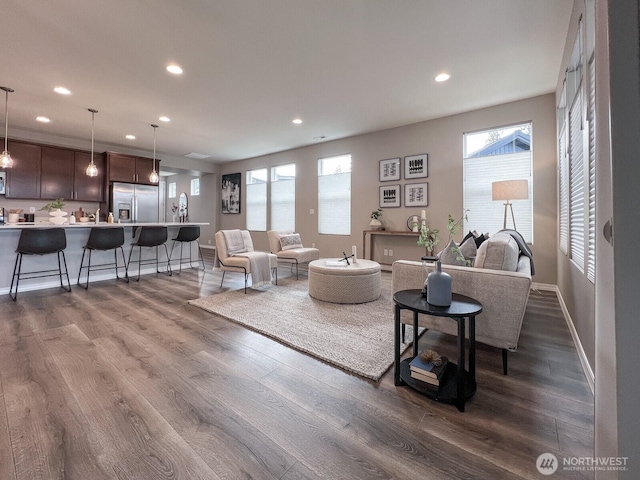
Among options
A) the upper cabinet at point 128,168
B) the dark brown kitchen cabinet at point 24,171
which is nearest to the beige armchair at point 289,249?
the upper cabinet at point 128,168

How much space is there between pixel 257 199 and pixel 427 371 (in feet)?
22.7

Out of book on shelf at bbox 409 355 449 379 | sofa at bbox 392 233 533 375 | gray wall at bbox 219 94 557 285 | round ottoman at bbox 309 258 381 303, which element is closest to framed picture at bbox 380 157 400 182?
gray wall at bbox 219 94 557 285

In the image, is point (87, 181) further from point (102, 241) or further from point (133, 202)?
point (102, 241)

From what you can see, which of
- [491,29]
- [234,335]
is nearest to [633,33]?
[491,29]

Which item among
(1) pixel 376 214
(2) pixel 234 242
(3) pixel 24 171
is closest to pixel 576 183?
(1) pixel 376 214

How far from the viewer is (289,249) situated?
507cm

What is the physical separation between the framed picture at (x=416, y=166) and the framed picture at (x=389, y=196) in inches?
12.4

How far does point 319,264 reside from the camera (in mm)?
3689

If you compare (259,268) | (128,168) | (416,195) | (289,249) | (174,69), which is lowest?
(259,268)

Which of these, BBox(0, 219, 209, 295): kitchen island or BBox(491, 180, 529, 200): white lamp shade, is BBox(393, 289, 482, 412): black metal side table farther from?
BBox(0, 219, 209, 295): kitchen island

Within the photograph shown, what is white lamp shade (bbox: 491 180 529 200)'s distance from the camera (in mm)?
3592

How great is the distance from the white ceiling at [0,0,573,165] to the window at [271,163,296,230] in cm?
225

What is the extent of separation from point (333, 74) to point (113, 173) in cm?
553

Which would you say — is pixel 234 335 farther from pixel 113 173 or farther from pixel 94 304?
pixel 113 173
